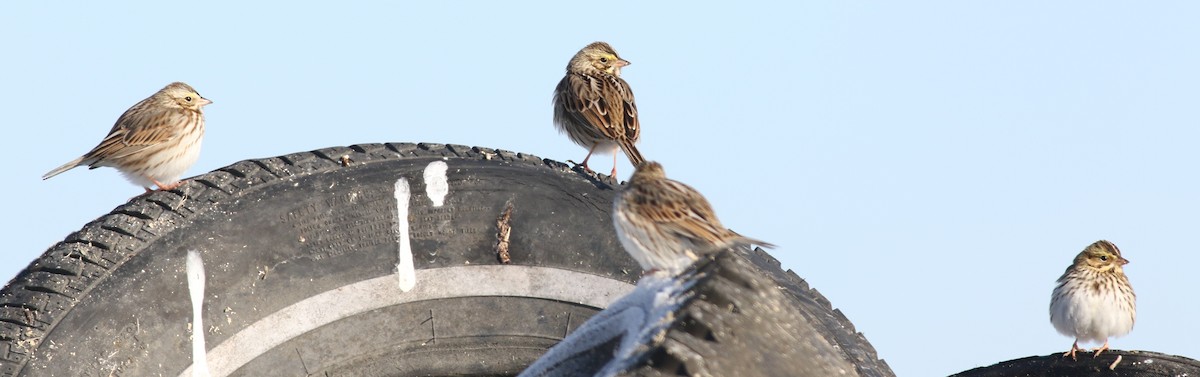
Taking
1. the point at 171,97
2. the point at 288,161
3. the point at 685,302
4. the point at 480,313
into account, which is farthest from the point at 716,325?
the point at 171,97

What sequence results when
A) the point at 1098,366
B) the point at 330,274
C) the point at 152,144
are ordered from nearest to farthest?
the point at 330,274 → the point at 1098,366 → the point at 152,144

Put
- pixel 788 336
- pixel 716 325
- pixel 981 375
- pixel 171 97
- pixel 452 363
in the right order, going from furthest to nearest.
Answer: pixel 171 97 → pixel 981 375 → pixel 452 363 → pixel 788 336 → pixel 716 325

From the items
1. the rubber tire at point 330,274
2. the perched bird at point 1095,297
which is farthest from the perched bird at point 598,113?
the rubber tire at point 330,274

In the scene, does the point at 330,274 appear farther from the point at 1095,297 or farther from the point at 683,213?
the point at 1095,297

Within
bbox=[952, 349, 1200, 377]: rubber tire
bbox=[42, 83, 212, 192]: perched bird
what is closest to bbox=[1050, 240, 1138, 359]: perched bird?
bbox=[952, 349, 1200, 377]: rubber tire

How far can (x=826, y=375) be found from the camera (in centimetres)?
289

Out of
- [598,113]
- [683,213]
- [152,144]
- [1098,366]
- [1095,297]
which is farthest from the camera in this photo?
[598,113]

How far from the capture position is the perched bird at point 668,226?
4.22 metres

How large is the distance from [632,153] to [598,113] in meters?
0.33

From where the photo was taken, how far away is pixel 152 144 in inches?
293

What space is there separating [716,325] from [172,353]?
2.97 m

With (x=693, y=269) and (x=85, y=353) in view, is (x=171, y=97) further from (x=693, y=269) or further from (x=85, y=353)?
(x=693, y=269)

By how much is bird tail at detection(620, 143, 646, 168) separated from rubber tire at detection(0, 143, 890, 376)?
8.28 feet

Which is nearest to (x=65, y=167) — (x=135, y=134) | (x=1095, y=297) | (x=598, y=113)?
(x=135, y=134)
